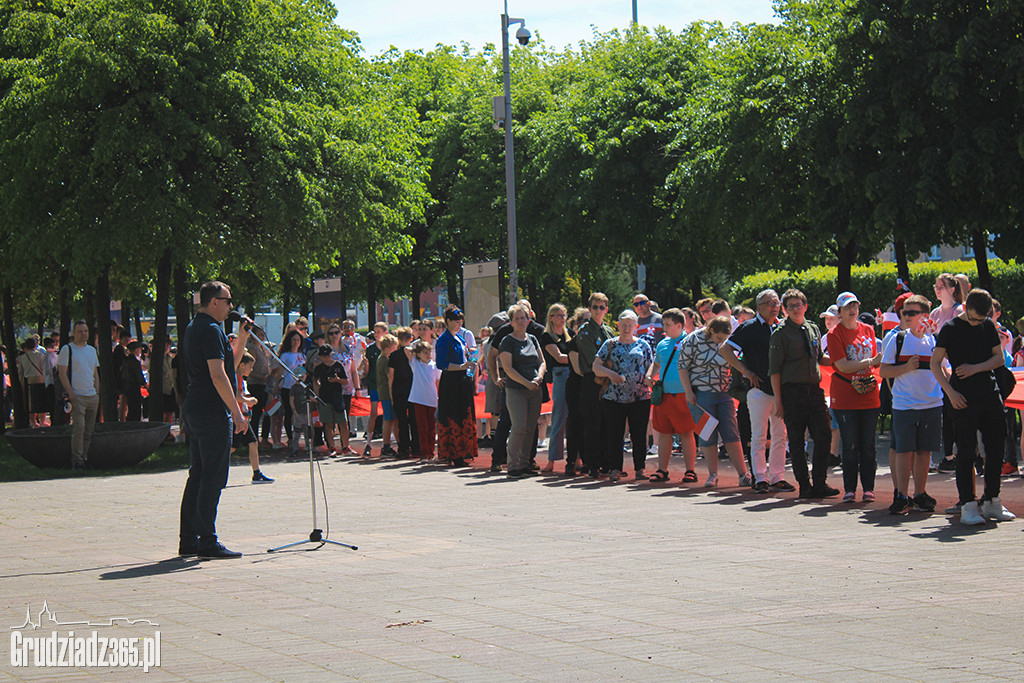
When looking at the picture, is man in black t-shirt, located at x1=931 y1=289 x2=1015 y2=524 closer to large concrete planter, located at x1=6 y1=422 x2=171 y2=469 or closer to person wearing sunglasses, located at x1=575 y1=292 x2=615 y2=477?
person wearing sunglasses, located at x1=575 y1=292 x2=615 y2=477

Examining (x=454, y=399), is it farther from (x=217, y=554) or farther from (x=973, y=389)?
(x=973, y=389)

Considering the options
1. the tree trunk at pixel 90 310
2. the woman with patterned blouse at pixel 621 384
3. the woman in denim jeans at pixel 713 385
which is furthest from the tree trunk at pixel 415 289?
the woman in denim jeans at pixel 713 385

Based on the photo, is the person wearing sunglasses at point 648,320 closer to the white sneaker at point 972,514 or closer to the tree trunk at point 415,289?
the white sneaker at point 972,514

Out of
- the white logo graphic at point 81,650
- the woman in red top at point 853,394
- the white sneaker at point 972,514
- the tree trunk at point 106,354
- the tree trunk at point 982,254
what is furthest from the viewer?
the tree trunk at point 106,354

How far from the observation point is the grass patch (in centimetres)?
1697

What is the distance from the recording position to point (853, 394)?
1088cm

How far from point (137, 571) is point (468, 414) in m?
8.36

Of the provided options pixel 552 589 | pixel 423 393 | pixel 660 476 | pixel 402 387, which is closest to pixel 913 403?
pixel 660 476

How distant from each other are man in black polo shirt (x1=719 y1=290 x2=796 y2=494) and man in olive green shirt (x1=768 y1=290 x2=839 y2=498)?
0.52m

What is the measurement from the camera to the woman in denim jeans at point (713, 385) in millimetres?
12664

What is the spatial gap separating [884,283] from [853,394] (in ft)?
81.0

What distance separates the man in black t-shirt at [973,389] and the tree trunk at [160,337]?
1522cm

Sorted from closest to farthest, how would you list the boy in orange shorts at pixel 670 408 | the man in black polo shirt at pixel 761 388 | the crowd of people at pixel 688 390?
1. the crowd of people at pixel 688 390
2. the man in black polo shirt at pixel 761 388
3. the boy in orange shorts at pixel 670 408

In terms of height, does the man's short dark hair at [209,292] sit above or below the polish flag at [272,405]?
above
